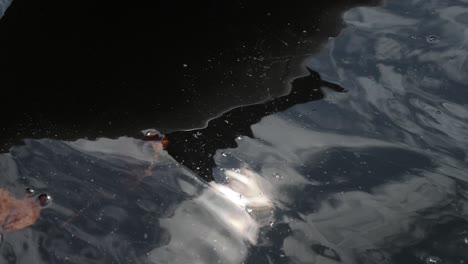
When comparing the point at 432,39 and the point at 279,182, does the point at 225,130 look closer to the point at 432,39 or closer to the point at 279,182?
the point at 279,182

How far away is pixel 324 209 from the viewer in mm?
2256

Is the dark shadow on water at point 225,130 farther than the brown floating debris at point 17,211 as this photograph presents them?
Yes

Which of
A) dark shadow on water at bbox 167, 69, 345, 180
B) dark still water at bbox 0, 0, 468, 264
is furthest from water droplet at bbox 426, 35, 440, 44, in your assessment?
dark shadow on water at bbox 167, 69, 345, 180

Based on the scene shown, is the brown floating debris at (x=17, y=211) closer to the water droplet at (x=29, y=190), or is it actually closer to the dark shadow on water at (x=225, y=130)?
the water droplet at (x=29, y=190)

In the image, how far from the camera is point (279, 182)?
236 cm

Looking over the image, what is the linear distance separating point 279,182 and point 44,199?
3.68 feet

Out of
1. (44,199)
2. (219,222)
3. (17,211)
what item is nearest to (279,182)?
(219,222)

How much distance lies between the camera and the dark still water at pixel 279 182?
207cm

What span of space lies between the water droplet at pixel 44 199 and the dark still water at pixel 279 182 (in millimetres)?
28

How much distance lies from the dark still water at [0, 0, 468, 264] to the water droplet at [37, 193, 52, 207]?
0.03m

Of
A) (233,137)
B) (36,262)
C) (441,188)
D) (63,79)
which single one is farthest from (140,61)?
(441,188)

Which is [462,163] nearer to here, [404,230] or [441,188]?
[441,188]

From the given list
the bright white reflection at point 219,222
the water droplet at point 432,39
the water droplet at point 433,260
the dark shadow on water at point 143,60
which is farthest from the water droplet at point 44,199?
the water droplet at point 432,39

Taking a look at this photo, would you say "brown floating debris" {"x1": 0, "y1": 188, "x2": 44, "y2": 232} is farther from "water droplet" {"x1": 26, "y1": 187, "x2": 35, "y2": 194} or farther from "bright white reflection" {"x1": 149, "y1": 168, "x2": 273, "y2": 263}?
"bright white reflection" {"x1": 149, "y1": 168, "x2": 273, "y2": 263}
